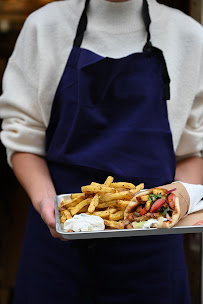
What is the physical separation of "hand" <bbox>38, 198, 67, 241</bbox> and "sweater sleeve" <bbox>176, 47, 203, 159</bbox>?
24.7 inches

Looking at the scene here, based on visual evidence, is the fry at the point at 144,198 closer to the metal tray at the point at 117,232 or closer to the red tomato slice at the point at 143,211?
the red tomato slice at the point at 143,211

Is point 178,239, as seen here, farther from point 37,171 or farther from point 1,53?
point 1,53

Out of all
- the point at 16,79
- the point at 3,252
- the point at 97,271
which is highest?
the point at 16,79

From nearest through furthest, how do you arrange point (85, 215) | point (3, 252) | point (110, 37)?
point (85, 215) → point (110, 37) → point (3, 252)

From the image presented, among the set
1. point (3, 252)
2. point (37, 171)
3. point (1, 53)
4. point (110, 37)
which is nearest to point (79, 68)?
point (110, 37)

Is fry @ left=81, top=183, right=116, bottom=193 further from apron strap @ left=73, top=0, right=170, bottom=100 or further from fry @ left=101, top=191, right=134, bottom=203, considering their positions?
apron strap @ left=73, top=0, right=170, bottom=100

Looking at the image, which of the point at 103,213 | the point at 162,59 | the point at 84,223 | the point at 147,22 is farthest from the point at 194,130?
the point at 84,223

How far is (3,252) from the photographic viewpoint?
12.0 ft

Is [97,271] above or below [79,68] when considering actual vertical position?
below

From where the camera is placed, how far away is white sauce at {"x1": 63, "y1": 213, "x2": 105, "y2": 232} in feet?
4.79

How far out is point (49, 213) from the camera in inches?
65.3

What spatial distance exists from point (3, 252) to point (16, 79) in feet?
6.33

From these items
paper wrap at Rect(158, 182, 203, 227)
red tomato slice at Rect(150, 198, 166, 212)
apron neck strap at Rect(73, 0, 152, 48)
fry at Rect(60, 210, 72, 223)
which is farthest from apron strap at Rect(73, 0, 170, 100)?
fry at Rect(60, 210, 72, 223)

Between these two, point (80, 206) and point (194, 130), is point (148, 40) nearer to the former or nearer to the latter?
point (194, 130)
